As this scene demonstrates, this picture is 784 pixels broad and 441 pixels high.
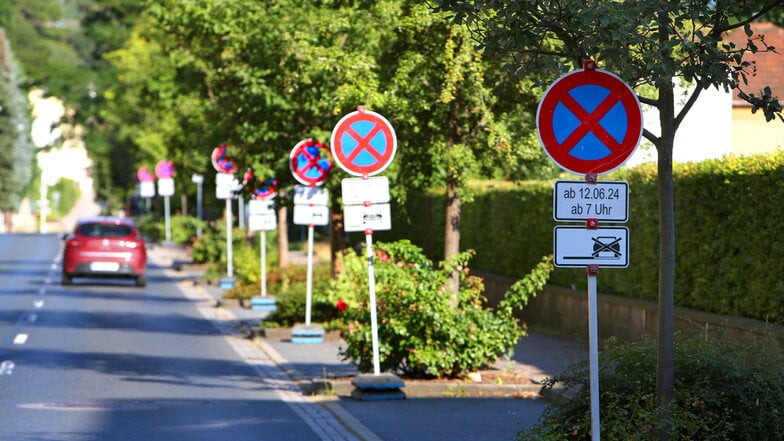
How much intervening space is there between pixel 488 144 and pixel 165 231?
43.6m

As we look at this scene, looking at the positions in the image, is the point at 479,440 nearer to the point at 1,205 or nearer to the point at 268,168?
the point at 268,168

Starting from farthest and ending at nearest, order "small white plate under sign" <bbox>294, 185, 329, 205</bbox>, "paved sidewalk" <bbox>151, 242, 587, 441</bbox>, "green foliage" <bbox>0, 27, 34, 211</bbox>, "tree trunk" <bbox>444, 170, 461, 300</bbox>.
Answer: "green foliage" <bbox>0, 27, 34, 211</bbox> < "small white plate under sign" <bbox>294, 185, 329, 205</bbox> < "tree trunk" <bbox>444, 170, 461, 300</bbox> < "paved sidewalk" <bbox>151, 242, 587, 441</bbox>

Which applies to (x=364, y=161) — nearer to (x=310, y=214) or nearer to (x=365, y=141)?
(x=365, y=141)

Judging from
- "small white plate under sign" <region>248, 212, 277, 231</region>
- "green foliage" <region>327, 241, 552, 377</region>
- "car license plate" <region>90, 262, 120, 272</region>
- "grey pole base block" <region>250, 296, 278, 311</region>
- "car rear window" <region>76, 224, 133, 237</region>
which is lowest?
"grey pole base block" <region>250, 296, 278, 311</region>

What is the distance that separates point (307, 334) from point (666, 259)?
11.8 m

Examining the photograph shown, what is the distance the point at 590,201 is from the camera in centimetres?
794

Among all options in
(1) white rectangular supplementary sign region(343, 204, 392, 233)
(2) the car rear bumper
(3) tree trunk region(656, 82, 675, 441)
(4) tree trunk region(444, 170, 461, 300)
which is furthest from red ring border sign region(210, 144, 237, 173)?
(3) tree trunk region(656, 82, 675, 441)

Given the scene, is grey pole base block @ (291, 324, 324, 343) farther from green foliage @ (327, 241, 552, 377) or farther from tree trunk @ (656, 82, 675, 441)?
tree trunk @ (656, 82, 675, 441)

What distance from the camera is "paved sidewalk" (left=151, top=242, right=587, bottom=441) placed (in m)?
11.1

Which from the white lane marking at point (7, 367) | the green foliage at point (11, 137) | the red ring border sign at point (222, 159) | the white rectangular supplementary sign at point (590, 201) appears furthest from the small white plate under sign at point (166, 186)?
the green foliage at point (11, 137)

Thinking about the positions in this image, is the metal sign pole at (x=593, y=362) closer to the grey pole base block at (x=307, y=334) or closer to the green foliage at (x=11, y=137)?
Answer: the grey pole base block at (x=307, y=334)

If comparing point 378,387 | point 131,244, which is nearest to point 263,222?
point 131,244

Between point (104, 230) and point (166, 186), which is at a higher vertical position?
point (166, 186)

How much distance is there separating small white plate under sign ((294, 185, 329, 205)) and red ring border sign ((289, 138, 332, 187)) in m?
0.94
